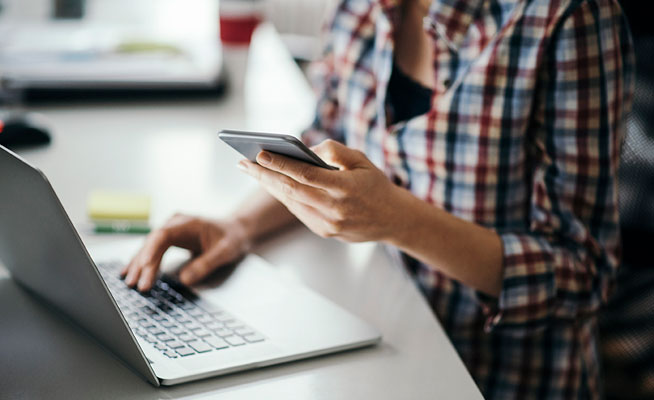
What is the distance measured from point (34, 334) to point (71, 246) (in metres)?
0.13

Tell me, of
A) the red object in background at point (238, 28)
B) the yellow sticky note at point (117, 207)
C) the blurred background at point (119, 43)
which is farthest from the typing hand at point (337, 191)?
the red object in background at point (238, 28)

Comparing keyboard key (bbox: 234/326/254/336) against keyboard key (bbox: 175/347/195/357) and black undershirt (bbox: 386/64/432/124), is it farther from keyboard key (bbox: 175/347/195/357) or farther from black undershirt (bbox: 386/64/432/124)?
black undershirt (bbox: 386/64/432/124)

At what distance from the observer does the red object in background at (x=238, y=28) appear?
166 cm

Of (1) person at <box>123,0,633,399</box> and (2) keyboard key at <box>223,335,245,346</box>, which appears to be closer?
(2) keyboard key at <box>223,335,245,346</box>

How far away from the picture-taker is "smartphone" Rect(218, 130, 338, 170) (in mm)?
523

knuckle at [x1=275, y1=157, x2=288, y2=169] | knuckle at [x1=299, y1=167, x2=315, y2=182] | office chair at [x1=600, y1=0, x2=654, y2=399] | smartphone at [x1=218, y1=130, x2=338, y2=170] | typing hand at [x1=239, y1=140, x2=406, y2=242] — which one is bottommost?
office chair at [x1=600, y1=0, x2=654, y2=399]

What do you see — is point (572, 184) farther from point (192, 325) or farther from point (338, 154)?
point (192, 325)

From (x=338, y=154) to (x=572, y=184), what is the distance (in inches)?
11.9

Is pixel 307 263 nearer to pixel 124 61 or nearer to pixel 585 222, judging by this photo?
pixel 585 222

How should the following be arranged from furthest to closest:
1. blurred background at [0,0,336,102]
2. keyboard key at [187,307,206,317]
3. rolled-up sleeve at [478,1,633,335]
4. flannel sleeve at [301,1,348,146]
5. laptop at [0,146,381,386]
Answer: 1. blurred background at [0,0,336,102]
2. flannel sleeve at [301,1,348,146]
3. rolled-up sleeve at [478,1,633,335]
4. keyboard key at [187,307,206,317]
5. laptop at [0,146,381,386]

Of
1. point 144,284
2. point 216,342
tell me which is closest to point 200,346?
point 216,342

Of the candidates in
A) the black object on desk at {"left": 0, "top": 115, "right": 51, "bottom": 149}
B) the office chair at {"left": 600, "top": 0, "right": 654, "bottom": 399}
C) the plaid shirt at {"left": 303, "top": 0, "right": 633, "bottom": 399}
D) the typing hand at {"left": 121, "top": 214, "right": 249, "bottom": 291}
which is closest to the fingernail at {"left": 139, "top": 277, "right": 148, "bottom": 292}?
the typing hand at {"left": 121, "top": 214, "right": 249, "bottom": 291}

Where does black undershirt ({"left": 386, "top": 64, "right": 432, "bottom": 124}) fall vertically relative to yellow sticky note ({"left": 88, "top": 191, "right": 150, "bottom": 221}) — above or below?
above

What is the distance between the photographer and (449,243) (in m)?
0.73
